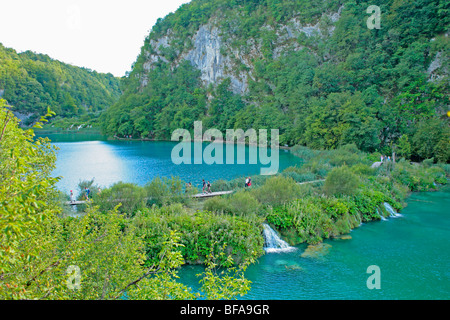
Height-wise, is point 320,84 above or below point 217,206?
above

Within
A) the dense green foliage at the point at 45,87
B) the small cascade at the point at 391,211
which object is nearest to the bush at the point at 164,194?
the small cascade at the point at 391,211

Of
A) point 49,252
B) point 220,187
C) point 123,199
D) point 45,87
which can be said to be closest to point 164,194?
point 123,199

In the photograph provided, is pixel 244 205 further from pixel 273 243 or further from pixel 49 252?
pixel 49 252

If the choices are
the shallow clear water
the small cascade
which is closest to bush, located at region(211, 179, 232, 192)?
the shallow clear water

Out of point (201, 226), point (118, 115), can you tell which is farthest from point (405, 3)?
point (118, 115)
